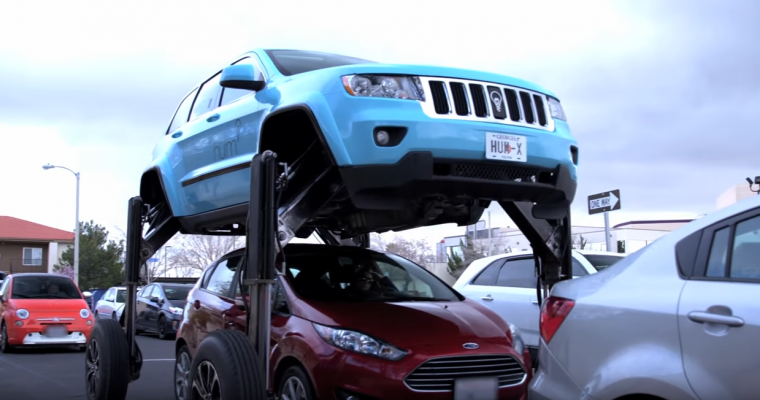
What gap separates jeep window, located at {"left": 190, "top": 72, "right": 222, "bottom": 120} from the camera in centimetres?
654

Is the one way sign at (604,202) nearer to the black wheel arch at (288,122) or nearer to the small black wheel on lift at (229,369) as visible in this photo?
the black wheel arch at (288,122)

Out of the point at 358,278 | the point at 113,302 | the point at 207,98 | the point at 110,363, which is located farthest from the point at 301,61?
the point at 113,302

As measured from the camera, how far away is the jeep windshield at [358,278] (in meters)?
5.88

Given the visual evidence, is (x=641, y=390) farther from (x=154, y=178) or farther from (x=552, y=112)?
(x=154, y=178)

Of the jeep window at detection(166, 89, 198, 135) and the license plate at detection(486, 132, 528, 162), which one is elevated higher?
the jeep window at detection(166, 89, 198, 135)

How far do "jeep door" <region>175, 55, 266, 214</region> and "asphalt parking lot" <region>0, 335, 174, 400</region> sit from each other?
9.74ft

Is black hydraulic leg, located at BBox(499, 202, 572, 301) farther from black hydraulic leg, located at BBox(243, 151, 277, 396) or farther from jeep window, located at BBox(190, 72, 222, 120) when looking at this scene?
jeep window, located at BBox(190, 72, 222, 120)

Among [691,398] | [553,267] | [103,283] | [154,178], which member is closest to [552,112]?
[553,267]

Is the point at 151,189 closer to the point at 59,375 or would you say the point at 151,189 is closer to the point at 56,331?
the point at 59,375

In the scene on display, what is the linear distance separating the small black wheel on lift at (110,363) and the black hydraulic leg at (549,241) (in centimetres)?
357

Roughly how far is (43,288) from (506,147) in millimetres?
12736

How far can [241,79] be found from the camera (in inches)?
215

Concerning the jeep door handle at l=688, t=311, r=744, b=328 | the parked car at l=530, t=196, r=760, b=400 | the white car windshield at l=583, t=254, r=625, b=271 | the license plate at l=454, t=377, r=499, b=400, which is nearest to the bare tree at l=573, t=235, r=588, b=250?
the white car windshield at l=583, t=254, r=625, b=271

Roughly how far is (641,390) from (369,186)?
2.14 meters
